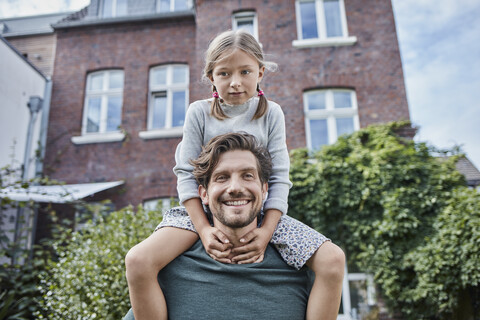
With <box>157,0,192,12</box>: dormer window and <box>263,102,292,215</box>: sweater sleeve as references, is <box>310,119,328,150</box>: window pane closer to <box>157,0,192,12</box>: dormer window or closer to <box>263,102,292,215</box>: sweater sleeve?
<box>157,0,192,12</box>: dormer window

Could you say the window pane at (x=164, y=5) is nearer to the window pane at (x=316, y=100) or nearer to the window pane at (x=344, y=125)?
the window pane at (x=316, y=100)

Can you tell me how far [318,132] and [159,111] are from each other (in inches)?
163

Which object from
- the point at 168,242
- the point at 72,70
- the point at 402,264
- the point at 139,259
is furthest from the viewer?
the point at 72,70

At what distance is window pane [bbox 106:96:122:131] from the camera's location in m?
10.5

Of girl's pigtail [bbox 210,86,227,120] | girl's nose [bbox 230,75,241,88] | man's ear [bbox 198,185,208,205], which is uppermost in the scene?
girl's nose [bbox 230,75,241,88]

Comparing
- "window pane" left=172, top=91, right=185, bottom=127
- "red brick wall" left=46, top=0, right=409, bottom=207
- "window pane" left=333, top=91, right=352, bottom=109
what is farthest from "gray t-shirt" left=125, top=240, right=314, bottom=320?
"window pane" left=172, top=91, right=185, bottom=127

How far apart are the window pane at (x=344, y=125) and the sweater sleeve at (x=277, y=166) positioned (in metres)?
7.38

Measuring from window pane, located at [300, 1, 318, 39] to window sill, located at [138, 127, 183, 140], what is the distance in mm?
4006

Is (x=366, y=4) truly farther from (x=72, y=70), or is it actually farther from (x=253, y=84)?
(x=253, y=84)

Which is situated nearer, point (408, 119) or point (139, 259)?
point (139, 259)

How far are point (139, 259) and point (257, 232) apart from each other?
0.60 metres

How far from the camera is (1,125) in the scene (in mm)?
9312

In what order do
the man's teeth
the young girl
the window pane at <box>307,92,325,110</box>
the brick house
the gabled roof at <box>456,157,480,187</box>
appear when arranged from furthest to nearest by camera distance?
the gabled roof at <box>456,157,480,187</box> < the window pane at <box>307,92,325,110</box> < the brick house < the man's teeth < the young girl

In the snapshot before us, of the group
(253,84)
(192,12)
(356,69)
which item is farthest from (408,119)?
(253,84)
